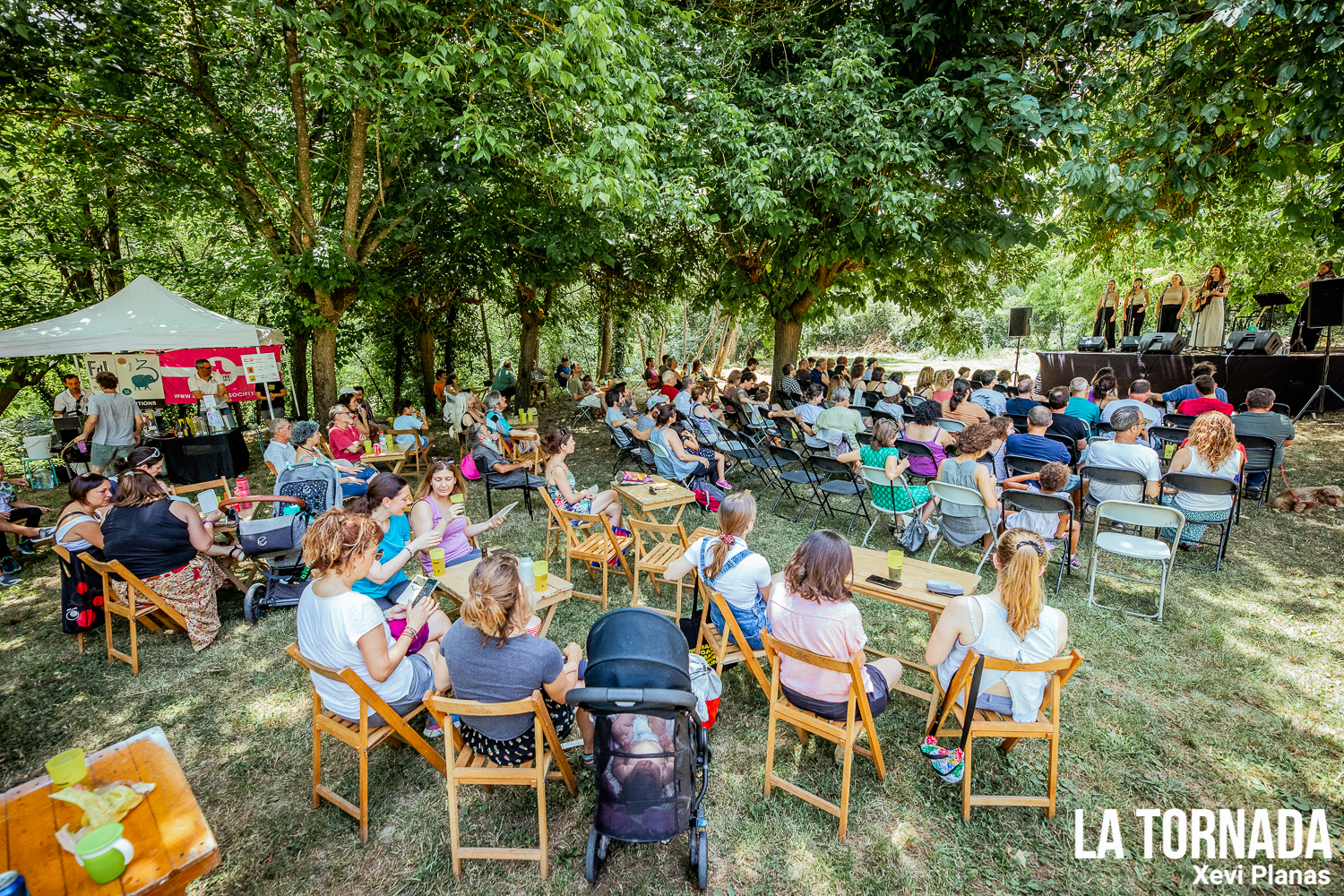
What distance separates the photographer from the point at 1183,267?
53.2 ft

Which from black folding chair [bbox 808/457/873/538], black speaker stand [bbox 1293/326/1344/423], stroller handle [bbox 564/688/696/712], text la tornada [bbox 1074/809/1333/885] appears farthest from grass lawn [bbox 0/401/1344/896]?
black speaker stand [bbox 1293/326/1344/423]

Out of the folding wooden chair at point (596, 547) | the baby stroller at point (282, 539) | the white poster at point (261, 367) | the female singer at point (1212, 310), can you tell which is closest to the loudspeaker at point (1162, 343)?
the female singer at point (1212, 310)

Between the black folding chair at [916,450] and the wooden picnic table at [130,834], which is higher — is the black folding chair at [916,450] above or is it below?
above

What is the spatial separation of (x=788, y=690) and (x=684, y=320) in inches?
909

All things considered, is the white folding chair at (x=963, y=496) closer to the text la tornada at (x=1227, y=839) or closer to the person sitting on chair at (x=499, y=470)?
the text la tornada at (x=1227, y=839)

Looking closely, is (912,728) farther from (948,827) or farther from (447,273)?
(447,273)

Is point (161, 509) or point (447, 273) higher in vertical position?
point (447, 273)

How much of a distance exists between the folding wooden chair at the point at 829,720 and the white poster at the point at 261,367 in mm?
10374

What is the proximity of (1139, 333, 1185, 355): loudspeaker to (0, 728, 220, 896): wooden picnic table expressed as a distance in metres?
15.3

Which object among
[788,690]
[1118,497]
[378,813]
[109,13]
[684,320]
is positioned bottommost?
[378,813]

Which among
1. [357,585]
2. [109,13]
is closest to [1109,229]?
[357,585]

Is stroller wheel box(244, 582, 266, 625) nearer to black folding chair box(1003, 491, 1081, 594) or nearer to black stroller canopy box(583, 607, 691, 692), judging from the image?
black stroller canopy box(583, 607, 691, 692)

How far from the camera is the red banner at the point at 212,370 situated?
10336 millimetres

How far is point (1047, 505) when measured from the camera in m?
4.40
